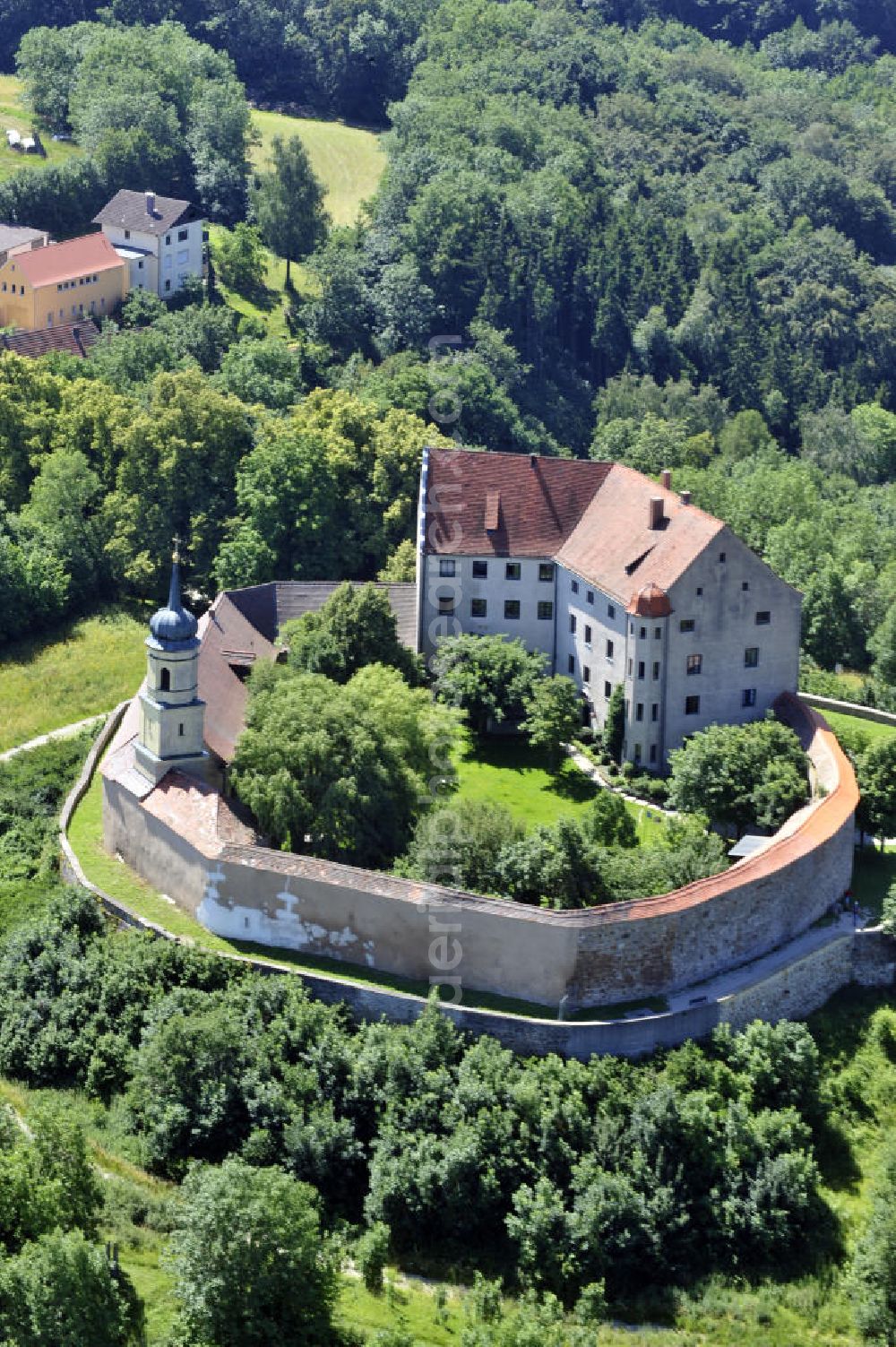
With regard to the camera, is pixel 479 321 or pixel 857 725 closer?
pixel 857 725

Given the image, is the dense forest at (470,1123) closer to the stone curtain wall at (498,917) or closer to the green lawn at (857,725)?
the stone curtain wall at (498,917)

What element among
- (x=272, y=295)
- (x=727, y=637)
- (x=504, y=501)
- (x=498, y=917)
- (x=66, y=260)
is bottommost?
(x=272, y=295)

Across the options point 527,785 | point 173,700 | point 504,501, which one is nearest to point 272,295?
point 504,501

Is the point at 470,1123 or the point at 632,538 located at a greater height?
the point at 632,538

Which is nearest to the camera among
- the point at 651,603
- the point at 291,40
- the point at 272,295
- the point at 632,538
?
the point at 651,603

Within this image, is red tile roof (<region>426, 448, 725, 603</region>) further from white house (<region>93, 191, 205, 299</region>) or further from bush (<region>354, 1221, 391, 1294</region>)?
white house (<region>93, 191, 205, 299</region>)

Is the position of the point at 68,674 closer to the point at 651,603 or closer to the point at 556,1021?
the point at 651,603

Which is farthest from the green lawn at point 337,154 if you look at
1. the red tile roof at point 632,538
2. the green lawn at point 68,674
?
the red tile roof at point 632,538
